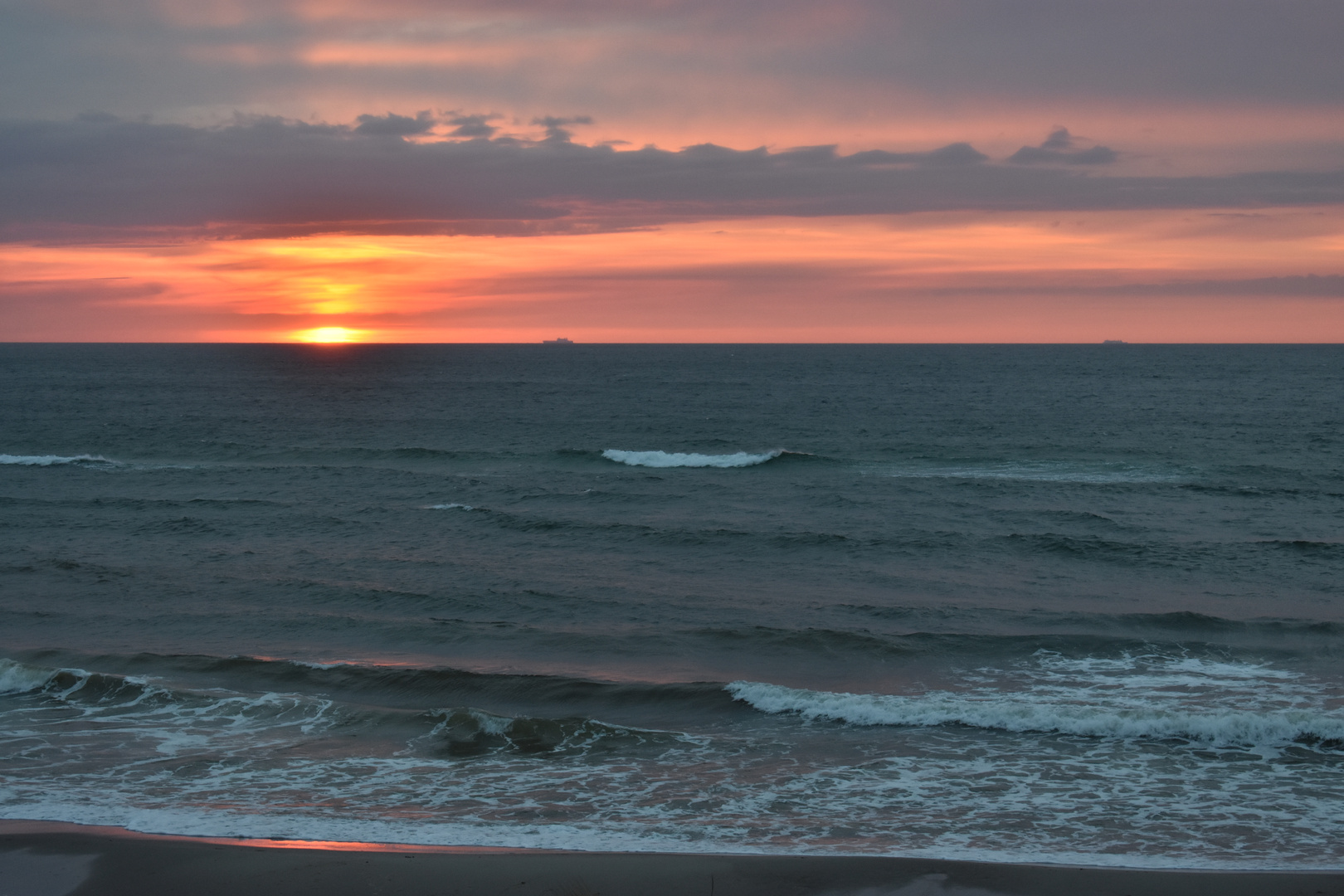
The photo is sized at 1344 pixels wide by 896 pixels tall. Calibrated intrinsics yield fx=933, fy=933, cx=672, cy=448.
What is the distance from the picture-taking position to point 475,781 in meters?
13.2

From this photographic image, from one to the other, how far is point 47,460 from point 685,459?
31852 millimetres

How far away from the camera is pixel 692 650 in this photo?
19.6 meters

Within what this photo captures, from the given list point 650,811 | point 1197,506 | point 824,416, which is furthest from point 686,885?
point 824,416

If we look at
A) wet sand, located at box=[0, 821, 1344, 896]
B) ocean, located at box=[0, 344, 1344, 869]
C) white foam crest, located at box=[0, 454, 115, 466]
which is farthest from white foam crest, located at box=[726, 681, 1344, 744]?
white foam crest, located at box=[0, 454, 115, 466]

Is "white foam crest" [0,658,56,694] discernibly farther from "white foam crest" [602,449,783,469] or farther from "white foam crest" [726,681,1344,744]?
"white foam crest" [602,449,783,469]

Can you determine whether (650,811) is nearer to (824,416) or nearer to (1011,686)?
(1011,686)

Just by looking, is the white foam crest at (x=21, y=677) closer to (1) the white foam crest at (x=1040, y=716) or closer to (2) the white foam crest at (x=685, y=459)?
(1) the white foam crest at (x=1040, y=716)

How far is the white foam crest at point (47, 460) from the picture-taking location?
4572 centimetres

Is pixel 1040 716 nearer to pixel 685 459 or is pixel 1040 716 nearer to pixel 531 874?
pixel 531 874

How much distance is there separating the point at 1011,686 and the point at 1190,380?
108327 millimetres

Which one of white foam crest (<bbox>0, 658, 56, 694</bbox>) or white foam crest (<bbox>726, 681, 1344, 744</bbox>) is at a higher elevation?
white foam crest (<bbox>0, 658, 56, 694</bbox>)

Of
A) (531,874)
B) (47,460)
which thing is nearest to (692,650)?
(531,874)

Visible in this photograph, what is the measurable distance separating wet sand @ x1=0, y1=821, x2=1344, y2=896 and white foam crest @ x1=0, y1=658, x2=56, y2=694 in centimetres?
710

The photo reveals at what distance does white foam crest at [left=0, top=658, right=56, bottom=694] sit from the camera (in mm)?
17000
